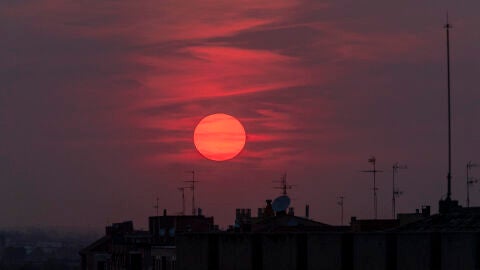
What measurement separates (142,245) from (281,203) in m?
22.0

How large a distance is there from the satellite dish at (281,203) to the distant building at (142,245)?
8.23 metres

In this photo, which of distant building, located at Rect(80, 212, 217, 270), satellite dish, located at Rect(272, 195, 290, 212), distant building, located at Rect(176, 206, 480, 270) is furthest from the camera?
distant building, located at Rect(80, 212, 217, 270)

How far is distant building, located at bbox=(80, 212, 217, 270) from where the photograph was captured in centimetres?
12409

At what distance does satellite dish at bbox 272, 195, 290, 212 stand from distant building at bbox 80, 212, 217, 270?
8.23 meters

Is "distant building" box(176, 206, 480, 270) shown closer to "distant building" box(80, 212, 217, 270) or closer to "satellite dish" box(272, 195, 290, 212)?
"satellite dish" box(272, 195, 290, 212)

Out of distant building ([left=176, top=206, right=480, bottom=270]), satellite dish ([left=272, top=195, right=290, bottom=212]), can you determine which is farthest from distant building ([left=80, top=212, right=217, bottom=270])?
distant building ([left=176, top=206, right=480, bottom=270])

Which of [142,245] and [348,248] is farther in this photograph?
[142,245]

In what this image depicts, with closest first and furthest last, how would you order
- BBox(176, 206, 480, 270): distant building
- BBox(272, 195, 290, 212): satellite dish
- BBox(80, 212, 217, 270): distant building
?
BBox(176, 206, 480, 270): distant building → BBox(272, 195, 290, 212): satellite dish → BBox(80, 212, 217, 270): distant building

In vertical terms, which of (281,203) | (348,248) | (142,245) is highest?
(281,203)

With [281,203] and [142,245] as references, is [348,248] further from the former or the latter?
[142,245]

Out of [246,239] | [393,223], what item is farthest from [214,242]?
[393,223]

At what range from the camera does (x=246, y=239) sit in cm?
5853

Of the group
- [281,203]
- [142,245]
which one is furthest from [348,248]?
[142,245]

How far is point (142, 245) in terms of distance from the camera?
447ft
